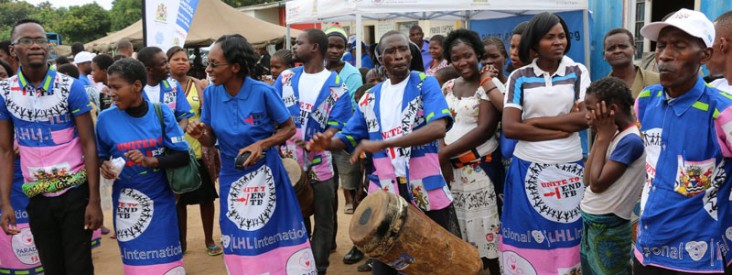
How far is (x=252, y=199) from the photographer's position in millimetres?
3941

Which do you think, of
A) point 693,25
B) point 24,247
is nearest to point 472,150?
point 693,25

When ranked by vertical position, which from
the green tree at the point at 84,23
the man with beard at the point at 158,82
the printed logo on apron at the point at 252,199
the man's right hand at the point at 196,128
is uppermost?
the green tree at the point at 84,23

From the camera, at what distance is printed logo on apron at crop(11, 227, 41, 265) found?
496cm

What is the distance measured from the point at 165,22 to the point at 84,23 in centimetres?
4550

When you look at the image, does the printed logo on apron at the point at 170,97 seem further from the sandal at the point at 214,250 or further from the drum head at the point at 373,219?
the drum head at the point at 373,219

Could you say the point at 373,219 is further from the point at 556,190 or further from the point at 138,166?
the point at 138,166

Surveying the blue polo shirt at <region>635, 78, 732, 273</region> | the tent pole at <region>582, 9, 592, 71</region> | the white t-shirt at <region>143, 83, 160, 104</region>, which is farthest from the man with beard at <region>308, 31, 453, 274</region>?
the tent pole at <region>582, 9, 592, 71</region>

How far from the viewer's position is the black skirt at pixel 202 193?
601 centimetres

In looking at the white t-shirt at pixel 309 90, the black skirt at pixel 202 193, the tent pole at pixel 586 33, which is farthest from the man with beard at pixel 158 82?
the tent pole at pixel 586 33

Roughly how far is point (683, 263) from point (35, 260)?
4.62 metres

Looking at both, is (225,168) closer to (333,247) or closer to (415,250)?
(415,250)

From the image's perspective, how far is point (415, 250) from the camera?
3289 mm

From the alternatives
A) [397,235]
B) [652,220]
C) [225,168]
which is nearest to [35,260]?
[225,168]

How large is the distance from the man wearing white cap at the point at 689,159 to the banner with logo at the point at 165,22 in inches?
242
